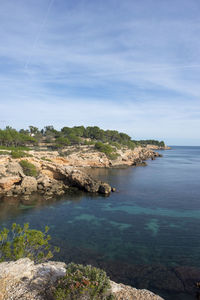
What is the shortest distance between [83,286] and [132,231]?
751 inches

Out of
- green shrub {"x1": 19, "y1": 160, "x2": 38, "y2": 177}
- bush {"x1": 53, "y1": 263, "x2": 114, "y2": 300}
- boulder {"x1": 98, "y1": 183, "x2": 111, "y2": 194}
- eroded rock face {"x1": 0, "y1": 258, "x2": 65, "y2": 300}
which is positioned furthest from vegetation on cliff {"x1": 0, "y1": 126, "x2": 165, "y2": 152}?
bush {"x1": 53, "y1": 263, "x2": 114, "y2": 300}

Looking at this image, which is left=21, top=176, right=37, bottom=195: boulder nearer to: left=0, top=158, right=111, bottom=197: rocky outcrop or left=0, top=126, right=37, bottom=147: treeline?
left=0, top=158, right=111, bottom=197: rocky outcrop

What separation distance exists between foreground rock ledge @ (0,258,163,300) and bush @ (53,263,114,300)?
1033mm

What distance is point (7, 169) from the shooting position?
151 ft

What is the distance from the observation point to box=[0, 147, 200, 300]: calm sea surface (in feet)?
59.7

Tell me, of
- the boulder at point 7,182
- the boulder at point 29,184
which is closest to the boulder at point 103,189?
the boulder at point 29,184

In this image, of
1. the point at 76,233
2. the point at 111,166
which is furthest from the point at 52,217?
the point at 111,166

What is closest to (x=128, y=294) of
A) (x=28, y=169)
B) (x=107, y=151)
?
(x=28, y=169)

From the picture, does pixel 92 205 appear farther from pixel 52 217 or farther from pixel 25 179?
pixel 25 179

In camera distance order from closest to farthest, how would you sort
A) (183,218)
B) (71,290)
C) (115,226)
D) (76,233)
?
(71,290) → (76,233) → (115,226) → (183,218)

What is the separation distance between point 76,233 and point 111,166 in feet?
209

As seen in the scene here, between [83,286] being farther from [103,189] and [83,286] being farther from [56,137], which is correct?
[56,137]

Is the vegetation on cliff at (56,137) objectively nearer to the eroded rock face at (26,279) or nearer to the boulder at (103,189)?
the boulder at (103,189)

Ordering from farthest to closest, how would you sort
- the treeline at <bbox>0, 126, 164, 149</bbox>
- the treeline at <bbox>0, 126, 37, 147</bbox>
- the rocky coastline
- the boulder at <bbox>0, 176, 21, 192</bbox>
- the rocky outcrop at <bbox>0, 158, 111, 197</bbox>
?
1. the treeline at <bbox>0, 126, 164, 149</bbox>
2. the treeline at <bbox>0, 126, 37, 147</bbox>
3. the rocky outcrop at <bbox>0, 158, 111, 197</bbox>
4. the rocky coastline
5. the boulder at <bbox>0, 176, 21, 192</bbox>
